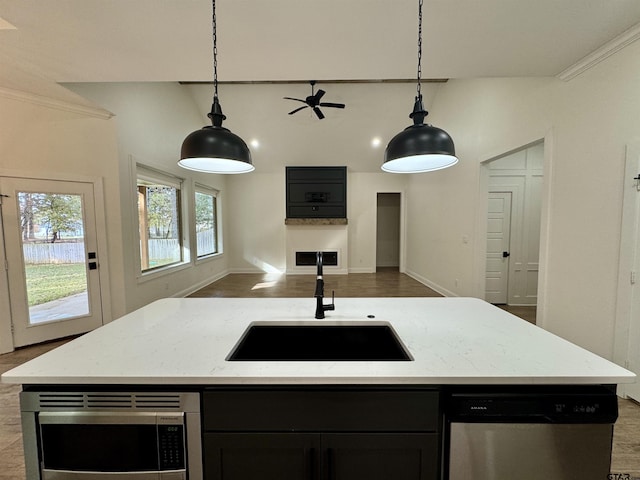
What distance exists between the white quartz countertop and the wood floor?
116 cm

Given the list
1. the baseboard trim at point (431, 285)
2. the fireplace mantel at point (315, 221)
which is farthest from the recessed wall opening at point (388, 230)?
the fireplace mantel at point (315, 221)

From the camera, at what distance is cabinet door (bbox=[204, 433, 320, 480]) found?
0.93 metres

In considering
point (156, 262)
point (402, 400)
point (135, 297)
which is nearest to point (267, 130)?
point (156, 262)

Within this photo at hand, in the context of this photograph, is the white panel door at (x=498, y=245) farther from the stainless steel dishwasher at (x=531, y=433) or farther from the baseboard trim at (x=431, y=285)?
the stainless steel dishwasher at (x=531, y=433)

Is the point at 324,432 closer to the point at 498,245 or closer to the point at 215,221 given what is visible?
the point at 498,245

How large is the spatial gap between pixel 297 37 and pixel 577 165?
8.66 ft

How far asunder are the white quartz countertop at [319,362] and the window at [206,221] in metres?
4.66

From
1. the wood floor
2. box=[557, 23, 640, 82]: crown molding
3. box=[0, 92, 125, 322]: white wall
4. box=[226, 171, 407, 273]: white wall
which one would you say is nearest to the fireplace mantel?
box=[226, 171, 407, 273]: white wall

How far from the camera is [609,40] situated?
1.96 metres

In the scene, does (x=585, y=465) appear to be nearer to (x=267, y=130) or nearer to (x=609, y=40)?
(x=609, y=40)

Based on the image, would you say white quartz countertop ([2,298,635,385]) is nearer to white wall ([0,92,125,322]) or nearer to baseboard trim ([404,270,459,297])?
white wall ([0,92,125,322])

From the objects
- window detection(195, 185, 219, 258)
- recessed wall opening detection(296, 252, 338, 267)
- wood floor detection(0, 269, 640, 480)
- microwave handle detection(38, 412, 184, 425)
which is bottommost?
wood floor detection(0, 269, 640, 480)

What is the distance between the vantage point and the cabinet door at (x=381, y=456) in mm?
928

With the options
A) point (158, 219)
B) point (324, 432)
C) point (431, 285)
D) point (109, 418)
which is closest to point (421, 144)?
point (324, 432)
